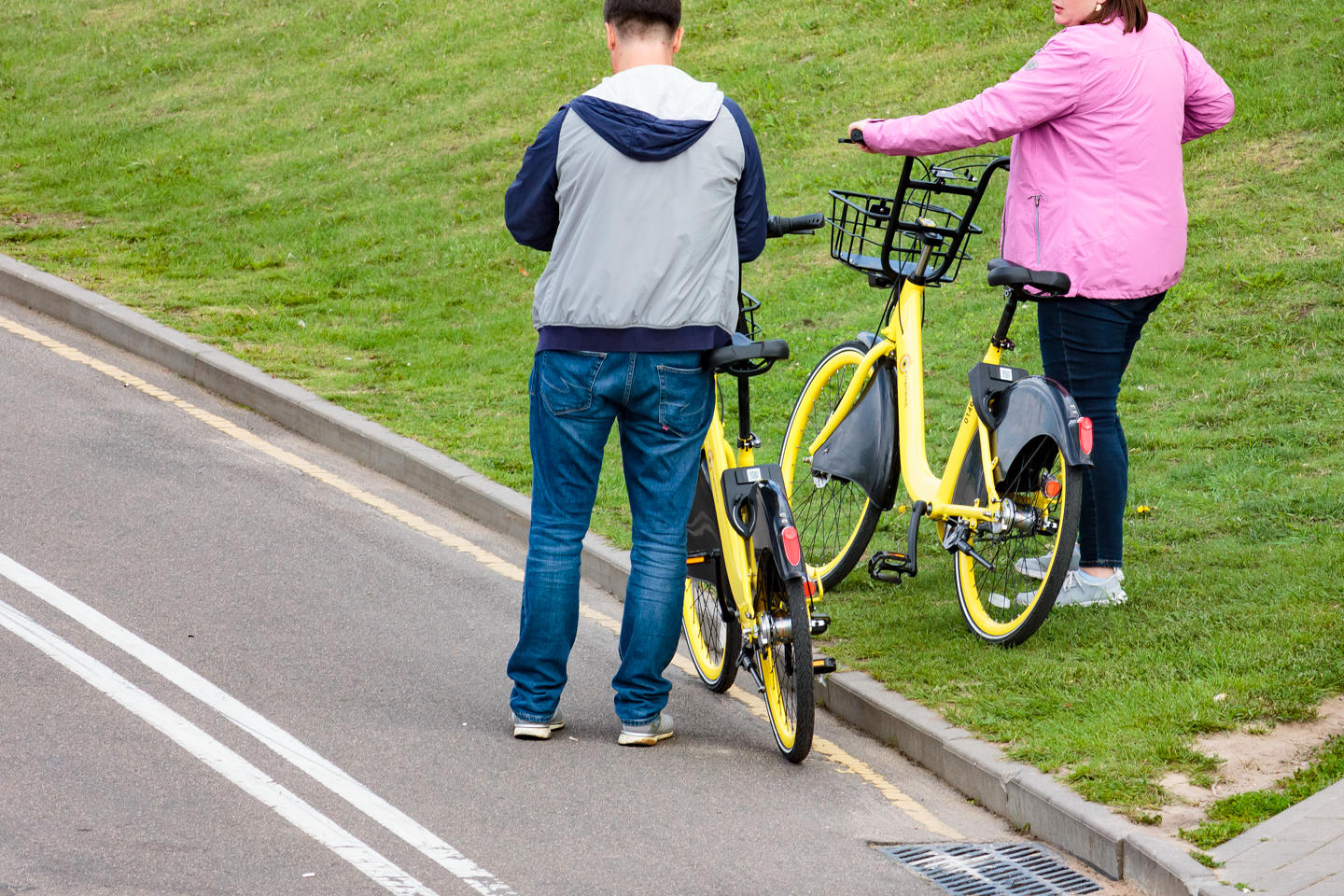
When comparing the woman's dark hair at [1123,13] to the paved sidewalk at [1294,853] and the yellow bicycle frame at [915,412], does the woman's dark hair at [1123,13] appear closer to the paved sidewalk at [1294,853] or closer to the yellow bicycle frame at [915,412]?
the yellow bicycle frame at [915,412]

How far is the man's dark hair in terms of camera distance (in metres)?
4.50

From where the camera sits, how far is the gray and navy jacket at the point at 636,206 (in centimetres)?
444

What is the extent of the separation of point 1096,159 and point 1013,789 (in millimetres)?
2189

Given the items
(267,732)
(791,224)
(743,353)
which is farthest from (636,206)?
(267,732)

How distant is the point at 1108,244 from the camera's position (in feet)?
17.6

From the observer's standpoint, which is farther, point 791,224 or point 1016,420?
point 1016,420

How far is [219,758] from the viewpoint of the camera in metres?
4.54

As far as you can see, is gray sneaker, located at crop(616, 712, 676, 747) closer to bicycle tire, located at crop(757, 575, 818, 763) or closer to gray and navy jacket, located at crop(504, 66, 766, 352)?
bicycle tire, located at crop(757, 575, 818, 763)

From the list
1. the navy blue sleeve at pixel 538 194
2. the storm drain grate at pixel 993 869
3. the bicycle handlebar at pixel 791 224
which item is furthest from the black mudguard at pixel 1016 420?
the navy blue sleeve at pixel 538 194

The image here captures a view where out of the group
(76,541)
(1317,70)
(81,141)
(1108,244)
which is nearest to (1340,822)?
(1108,244)

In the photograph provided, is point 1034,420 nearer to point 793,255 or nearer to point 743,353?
point 743,353

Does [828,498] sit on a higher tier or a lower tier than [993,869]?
higher

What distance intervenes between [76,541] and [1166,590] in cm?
427

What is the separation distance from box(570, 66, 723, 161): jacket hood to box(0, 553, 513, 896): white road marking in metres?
1.93
